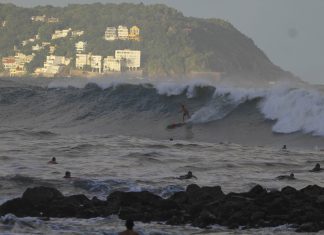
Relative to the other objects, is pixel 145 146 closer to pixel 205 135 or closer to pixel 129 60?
pixel 205 135

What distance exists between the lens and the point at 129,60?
541 feet

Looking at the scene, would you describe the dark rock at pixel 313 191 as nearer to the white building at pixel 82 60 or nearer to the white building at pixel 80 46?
the white building at pixel 82 60

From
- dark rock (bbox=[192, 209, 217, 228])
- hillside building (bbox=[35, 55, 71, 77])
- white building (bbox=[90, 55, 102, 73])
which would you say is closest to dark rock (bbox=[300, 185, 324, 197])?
dark rock (bbox=[192, 209, 217, 228])

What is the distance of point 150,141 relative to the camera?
31.1 meters

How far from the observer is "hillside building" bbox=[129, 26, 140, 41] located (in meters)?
190

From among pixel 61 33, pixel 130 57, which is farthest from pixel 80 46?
pixel 130 57

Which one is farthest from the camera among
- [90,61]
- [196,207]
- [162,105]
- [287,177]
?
[90,61]

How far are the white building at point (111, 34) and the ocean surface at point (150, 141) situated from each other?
443 feet

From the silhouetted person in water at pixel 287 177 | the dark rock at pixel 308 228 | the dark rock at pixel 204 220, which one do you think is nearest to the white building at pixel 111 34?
the silhouetted person in water at pixel 287 177

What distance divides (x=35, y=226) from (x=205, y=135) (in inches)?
794

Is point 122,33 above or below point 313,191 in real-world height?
above

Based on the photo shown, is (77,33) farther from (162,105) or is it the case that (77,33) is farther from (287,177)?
(287,177)

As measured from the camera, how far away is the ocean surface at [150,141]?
18.9m

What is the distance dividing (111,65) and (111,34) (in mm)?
32132
